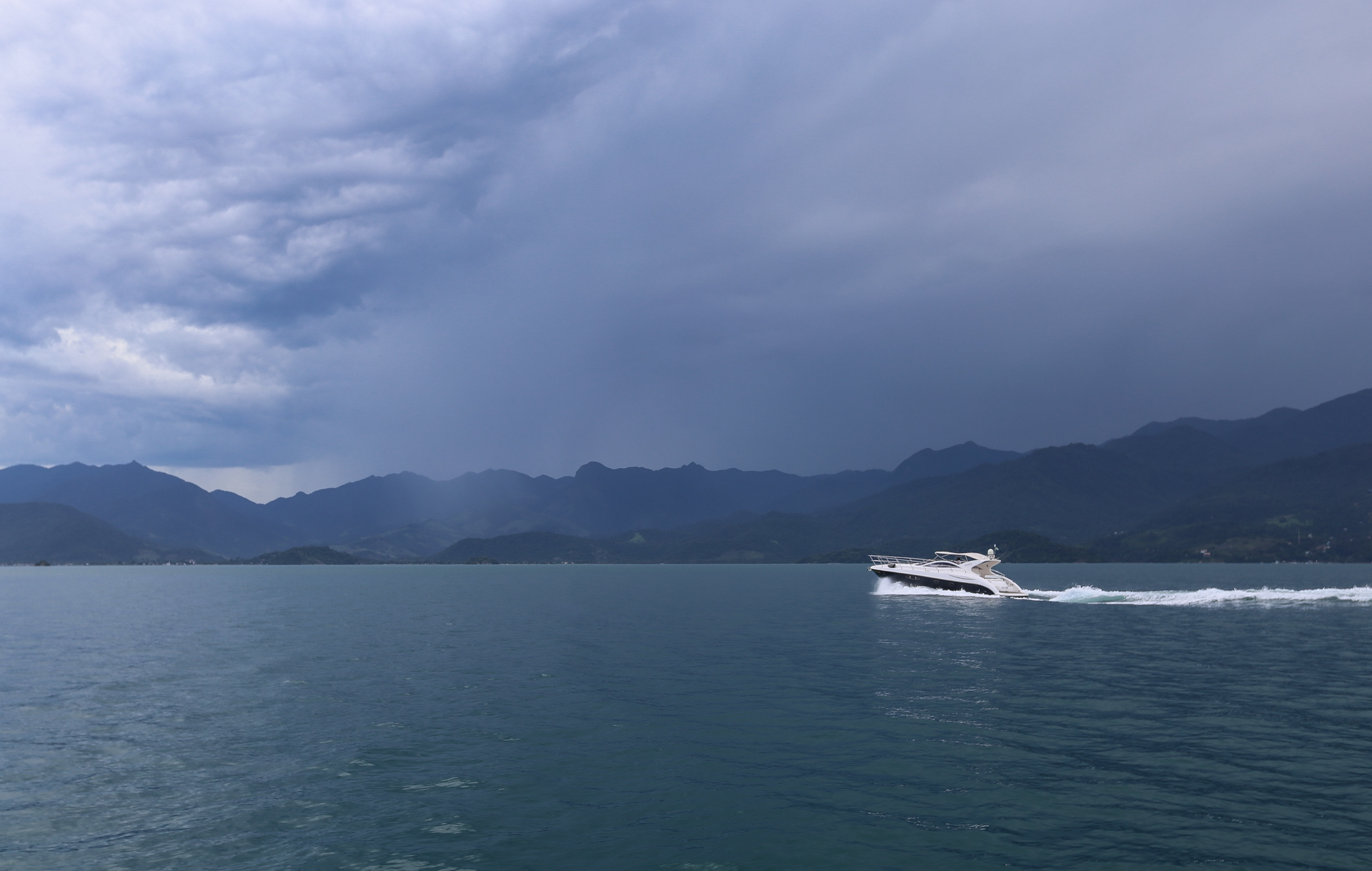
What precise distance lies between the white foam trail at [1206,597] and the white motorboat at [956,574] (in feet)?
Result: 16.7

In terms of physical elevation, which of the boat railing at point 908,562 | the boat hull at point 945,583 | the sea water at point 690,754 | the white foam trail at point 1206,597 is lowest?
the white foam trail at point 1206,597

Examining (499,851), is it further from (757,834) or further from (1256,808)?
(1256,808)

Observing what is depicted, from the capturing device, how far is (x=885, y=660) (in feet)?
175

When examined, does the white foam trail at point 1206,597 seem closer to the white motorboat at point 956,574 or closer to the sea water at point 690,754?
the white motorboat at point 956,574

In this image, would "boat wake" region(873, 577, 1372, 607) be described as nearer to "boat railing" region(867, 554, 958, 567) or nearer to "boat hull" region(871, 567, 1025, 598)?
"boat hull" region(871, 567, 1025, 598)

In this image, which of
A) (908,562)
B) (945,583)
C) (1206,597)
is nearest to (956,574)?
(945,583)

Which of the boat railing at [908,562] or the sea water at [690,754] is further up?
the boat railing at [908,562]

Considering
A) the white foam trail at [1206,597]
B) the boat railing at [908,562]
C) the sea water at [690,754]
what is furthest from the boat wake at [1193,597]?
the sea water at [690,754]

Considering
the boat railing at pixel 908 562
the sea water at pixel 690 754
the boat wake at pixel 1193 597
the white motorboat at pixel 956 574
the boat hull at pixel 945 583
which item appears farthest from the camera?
the boat railing at pixel 908 562

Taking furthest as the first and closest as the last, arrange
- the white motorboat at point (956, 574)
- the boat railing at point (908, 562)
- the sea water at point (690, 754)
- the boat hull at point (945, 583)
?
1. the boat railing at point (908, 562)
2. the white motorboat at point (956, 574)
3. the boat hull at point (945, 583)
4. the sea water at point (690, 754)

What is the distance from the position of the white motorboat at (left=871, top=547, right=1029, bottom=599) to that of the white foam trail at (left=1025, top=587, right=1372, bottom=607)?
16.7 ft

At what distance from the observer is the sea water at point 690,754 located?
19828mm

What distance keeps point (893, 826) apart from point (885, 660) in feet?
111

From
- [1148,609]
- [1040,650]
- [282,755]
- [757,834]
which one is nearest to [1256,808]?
[757,834]
